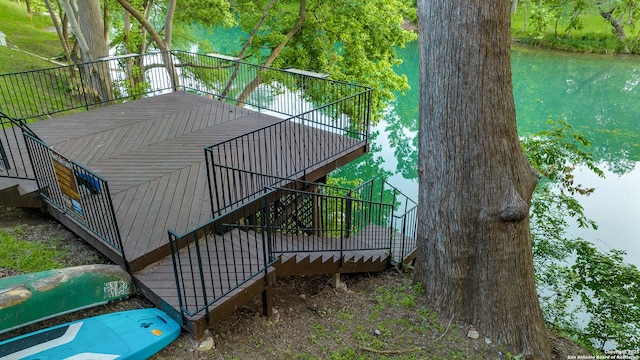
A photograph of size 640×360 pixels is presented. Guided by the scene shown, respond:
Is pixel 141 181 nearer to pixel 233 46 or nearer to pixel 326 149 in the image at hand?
pixel 326 149

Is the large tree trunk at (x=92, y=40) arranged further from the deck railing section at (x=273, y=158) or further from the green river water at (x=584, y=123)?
the green river water at (x=584, y=123)

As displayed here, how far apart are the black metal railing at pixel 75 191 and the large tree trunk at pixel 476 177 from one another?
3742 millimetres

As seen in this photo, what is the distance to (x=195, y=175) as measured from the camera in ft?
22.3

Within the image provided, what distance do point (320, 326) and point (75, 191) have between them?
3.25 m

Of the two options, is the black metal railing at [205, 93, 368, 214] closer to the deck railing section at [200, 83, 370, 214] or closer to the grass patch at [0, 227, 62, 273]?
the deck railing section at [200, 83, 370, 214]

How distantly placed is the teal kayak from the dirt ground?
0.13m

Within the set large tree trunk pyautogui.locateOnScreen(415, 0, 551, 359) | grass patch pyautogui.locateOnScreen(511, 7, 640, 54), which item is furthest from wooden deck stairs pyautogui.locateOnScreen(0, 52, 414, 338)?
grass patch pyautogui.locateOnScreen(511, 7, 640, 54)

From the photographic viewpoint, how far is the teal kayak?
13.0ft

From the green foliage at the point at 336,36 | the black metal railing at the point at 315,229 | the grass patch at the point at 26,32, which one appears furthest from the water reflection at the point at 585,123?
the grass patch at the point at 26,32

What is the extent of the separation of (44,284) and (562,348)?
6.21m

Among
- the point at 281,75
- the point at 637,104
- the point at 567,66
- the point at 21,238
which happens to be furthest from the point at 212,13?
the point at 567,66

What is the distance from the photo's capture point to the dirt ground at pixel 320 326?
177 inches

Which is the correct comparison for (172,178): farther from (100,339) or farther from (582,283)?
(582,283)

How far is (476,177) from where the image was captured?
16.3 ft
